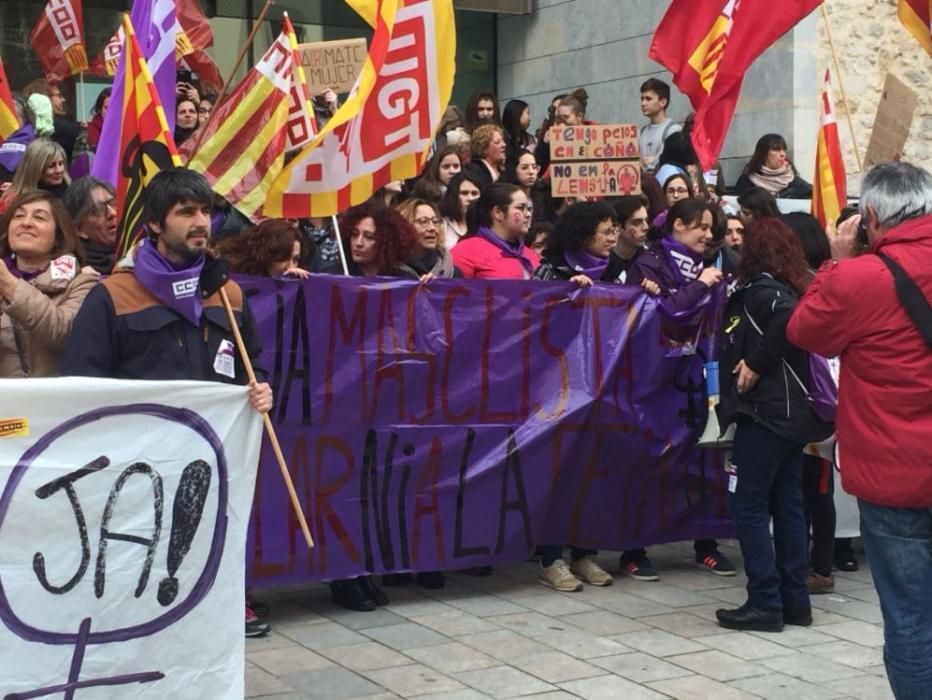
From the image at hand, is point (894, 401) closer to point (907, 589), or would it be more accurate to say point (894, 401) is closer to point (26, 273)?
point (907, 589)

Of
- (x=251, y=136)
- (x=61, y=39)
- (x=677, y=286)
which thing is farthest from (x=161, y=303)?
(x=61, y=39)

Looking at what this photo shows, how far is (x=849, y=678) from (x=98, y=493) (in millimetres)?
3132

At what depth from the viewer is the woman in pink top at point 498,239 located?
311 inches

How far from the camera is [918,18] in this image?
8.68 meters

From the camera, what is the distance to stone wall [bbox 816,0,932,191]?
569 inches

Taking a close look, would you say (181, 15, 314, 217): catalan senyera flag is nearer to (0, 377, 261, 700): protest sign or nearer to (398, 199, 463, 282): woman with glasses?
(398, 199, 463, 282): woman with glasses

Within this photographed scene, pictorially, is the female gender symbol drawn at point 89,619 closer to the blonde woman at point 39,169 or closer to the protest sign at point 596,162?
the blonde woman at point 39,169

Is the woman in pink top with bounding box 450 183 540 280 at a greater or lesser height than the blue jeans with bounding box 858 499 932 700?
Result: greater

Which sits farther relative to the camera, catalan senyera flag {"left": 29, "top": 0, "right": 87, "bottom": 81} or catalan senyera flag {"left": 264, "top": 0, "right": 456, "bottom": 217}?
catalan senyera flag {"left": 29, "top": 0, "right": 87, "bottom": 81}

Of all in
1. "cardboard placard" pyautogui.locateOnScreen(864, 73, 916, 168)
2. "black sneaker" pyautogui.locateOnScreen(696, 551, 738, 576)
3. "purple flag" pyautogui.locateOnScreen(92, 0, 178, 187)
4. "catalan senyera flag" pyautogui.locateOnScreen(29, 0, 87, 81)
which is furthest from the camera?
"catalan senyera flag" pyautogui.locateOnScreen(29, 0, 87, 81)

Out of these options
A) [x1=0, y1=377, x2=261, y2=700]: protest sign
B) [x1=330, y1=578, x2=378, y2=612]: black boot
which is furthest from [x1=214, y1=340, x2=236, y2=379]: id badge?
[x1=330, y1=578, x2=378, y2=612]: black boot

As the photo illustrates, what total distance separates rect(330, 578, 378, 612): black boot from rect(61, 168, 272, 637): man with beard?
1.88 m

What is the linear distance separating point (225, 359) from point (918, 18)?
16.6ft

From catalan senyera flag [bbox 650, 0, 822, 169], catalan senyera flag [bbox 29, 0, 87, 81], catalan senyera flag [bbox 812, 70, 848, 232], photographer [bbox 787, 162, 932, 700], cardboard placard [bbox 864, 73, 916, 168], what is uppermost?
catalan senyera flag [bbox 29, 0, 87, 81]
